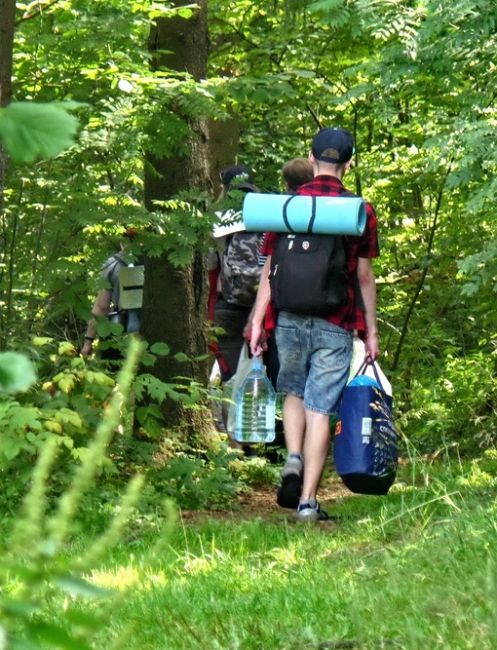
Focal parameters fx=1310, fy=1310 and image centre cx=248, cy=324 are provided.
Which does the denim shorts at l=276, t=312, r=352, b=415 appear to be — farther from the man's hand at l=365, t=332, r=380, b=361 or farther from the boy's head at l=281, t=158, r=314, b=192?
the boy's head at l=281, t=158, r=314, b=192

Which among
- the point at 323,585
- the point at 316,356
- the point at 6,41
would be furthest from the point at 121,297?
the point at 323,585

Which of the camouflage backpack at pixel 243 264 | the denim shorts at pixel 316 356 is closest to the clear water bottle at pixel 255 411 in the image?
the denim shorts at pixel 316 356

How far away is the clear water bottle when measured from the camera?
797 cm

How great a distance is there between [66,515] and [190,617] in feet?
10.7

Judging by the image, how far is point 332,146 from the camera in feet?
23.5

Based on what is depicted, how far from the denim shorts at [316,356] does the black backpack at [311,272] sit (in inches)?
4.6

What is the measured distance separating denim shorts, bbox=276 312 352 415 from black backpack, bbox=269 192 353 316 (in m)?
0.12

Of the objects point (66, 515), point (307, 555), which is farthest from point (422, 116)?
point (66, 515)

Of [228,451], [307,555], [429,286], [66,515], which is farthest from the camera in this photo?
[429,286]

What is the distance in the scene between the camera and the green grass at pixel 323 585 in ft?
13.0

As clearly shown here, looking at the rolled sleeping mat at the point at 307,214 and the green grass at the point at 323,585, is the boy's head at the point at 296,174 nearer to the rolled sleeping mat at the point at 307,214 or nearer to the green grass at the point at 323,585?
the rolled sleeping mat at the point at 307,214

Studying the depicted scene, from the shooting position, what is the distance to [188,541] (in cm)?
629

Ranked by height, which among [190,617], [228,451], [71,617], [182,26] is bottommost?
[228,451]

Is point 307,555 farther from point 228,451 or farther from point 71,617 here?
point 71,617
